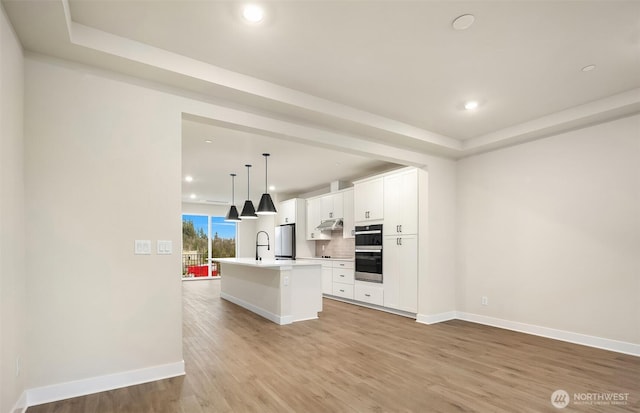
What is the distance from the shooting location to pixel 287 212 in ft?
29.7

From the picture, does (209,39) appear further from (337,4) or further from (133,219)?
(133,219)

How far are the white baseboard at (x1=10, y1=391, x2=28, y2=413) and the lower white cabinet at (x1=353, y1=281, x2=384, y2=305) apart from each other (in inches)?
181

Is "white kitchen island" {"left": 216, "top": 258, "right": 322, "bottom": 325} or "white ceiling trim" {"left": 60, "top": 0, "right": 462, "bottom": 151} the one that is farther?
"white kitchen island" {"left": 216, "top": 258, "right": 322, "bottom": 325}

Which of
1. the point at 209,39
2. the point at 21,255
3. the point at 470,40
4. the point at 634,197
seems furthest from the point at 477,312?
the point at 21,255

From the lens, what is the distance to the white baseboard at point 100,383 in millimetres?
2316

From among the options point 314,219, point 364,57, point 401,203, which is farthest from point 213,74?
point 314,219

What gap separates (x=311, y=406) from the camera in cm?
233

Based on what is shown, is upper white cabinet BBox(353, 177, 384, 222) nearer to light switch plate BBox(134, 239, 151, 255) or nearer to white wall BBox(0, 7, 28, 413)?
light switch plate BBox(134, 239, 151, 255)

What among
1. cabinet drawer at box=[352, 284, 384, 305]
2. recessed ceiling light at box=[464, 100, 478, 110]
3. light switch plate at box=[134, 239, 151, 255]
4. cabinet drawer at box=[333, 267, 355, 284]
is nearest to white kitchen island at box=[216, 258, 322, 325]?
cabinet drawer at box=[352, 284, 384, 305]

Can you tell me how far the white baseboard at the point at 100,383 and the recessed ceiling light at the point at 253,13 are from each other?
2774mm

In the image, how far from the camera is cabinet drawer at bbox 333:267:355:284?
6480mm

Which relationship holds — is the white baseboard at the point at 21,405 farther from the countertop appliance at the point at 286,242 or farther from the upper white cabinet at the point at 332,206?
the countertop appliance at the point at 286,242

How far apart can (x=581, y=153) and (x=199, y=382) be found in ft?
15.4

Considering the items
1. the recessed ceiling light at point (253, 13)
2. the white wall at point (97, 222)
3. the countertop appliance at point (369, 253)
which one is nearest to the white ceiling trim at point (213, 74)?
the white wall at point (97, 222)
